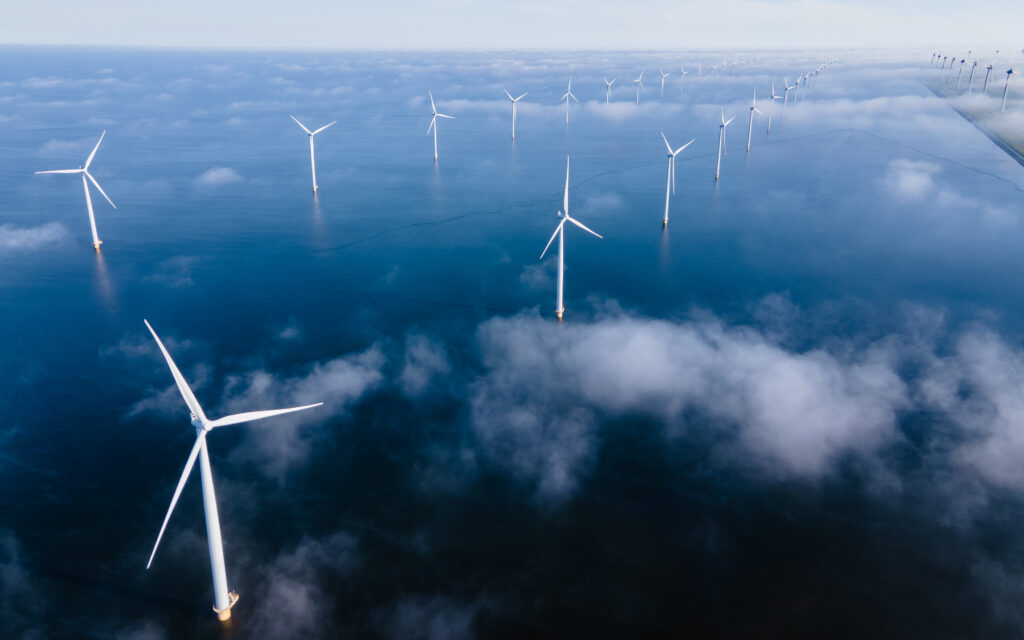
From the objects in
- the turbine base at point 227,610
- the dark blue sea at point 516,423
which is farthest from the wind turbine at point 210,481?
the dark blue sea at point 516,423

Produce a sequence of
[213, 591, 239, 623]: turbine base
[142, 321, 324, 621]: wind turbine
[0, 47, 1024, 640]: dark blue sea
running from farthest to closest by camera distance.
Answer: [0, 47, 1024, 640]: dark blue sea
[213, 591, 239, 623]: turbine base
[142, 321, 324, 621]: wind turbine

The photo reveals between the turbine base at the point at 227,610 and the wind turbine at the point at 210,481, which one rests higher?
the wind turbine at the point at 210,481

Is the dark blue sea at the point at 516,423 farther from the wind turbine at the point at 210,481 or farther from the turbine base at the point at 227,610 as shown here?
the wind turbine at the point at 210,481

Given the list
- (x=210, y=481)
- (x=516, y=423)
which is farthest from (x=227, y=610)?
(x=516, y=423)

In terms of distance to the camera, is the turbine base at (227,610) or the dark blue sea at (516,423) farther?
the dark blue sea at (516,423)

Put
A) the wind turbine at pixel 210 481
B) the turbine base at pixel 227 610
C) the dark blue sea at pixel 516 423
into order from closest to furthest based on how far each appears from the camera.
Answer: the wind turbine at pixel 210 481
the turbine base at pixel 227 610
the dark blue sea at pixel 516 423

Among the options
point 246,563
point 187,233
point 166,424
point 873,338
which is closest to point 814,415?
point 873,338

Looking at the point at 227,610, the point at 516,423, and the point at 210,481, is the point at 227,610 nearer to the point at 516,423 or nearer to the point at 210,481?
the point at 210,481

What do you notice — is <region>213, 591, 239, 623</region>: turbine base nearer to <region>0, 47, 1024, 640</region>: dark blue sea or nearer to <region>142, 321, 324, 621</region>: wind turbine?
<region>142, 321, 324, 621</region>: wind turbine

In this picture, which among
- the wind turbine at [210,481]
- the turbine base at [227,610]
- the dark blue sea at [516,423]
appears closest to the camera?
the wind turbine at [210,481]

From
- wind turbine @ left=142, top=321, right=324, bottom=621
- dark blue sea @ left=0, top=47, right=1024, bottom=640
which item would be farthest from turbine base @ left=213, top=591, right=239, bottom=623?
dark blue sea @ left=0, top=47, right=1024, bottom=640
